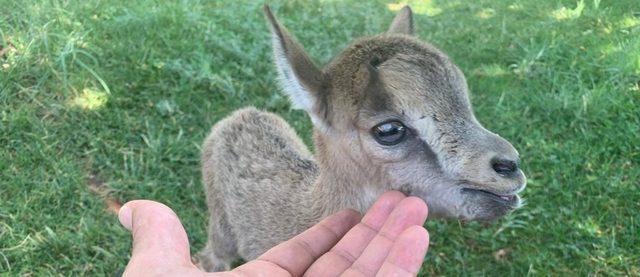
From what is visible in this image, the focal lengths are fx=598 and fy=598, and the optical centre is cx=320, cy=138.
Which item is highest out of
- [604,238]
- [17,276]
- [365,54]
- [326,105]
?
[365,54]

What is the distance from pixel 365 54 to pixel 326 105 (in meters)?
0.33

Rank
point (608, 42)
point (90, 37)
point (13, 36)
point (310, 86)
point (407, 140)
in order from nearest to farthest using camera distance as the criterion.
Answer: point (407, 140), point (310, 86), point (13, 36), point (90, 37), point (608, 42)

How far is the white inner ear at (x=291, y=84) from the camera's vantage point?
2.95 meters

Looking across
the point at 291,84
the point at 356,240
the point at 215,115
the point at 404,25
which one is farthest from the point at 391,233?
the point at 215,115

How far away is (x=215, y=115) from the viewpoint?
5.94 meters

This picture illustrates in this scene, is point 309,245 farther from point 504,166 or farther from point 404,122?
point 504,166

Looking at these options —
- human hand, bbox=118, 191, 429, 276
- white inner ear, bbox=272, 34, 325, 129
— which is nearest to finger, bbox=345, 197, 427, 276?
human hand, bbox=118, 191, 429, 276

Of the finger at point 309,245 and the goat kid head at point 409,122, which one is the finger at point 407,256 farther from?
the finger at point 309,245

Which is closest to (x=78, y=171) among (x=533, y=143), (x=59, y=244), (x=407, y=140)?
(x=59, y=244)

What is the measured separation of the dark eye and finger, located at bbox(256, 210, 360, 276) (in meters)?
0.52

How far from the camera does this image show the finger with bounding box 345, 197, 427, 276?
2686mm

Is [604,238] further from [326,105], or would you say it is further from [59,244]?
[59,244]

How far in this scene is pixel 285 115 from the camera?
6.09 metres

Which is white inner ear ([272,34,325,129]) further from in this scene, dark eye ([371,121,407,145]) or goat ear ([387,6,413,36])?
goat ear ([387,6,413,36])
